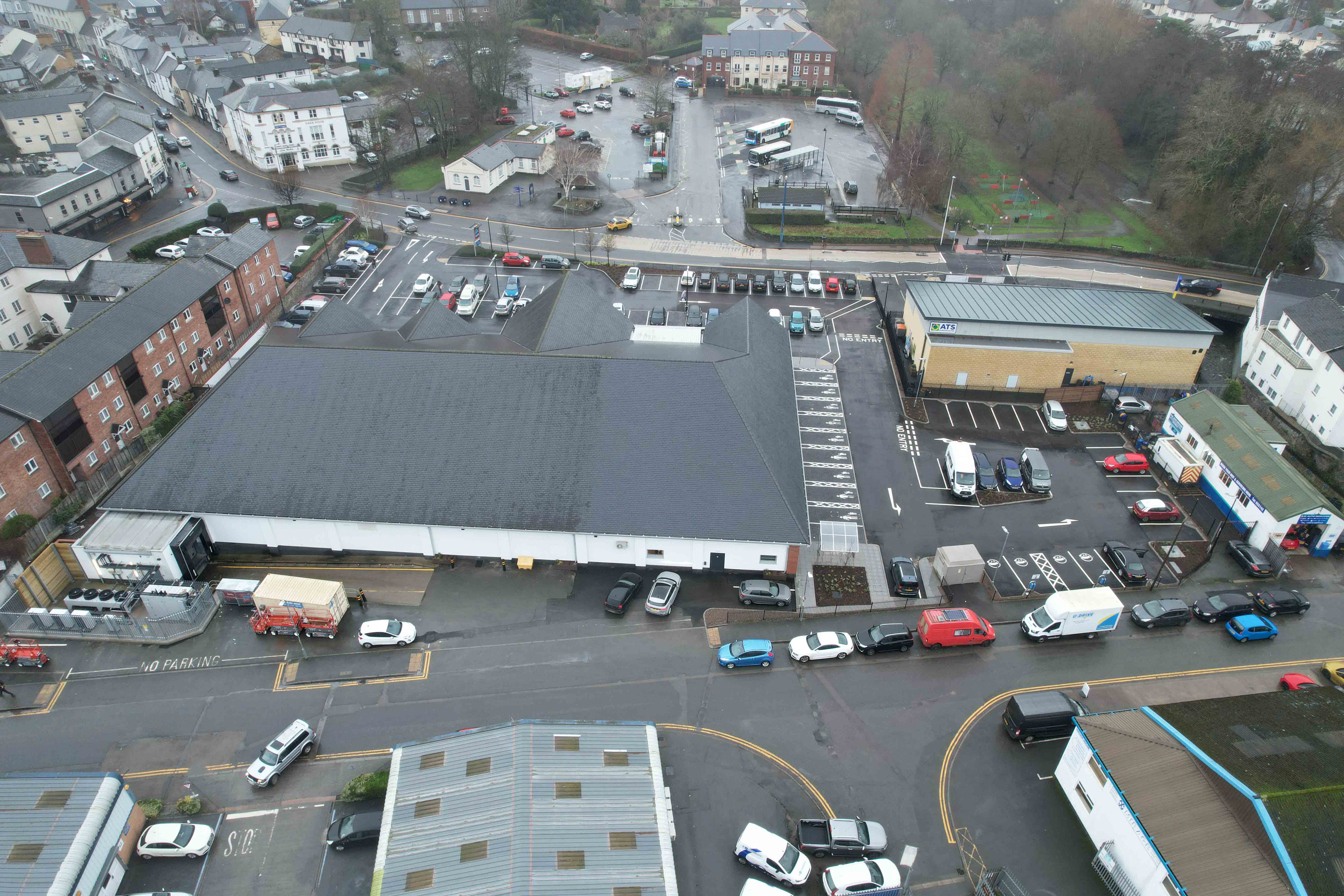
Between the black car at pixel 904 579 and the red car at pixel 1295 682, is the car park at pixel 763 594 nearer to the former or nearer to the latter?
the black car at pixel 904 579

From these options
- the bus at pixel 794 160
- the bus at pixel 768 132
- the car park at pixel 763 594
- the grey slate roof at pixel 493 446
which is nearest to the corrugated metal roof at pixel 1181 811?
the car park at pixel 763 594

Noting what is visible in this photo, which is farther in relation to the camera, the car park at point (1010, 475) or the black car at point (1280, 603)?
the car park at point (1010, 475)

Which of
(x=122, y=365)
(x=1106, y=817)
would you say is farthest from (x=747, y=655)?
(x=122, y=365)

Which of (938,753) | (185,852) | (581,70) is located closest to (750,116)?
(581,70)

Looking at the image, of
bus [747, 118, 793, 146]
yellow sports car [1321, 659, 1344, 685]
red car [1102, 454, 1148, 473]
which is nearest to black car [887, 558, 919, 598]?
red car [1102, 454, 1148, 473]

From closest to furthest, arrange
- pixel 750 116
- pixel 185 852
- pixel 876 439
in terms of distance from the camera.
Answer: pixel 185 852
pixel 876 439
pixel 750 116

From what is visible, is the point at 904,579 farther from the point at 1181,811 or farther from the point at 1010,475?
the point at 1181,811

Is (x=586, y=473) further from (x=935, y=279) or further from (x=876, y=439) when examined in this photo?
(x=935, y=279)
